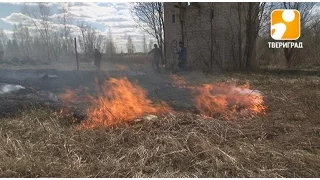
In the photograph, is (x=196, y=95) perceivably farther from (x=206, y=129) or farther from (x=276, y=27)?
(x=276, y=27)

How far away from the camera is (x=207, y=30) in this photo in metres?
19.7

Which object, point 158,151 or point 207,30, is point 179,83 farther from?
point 207,30

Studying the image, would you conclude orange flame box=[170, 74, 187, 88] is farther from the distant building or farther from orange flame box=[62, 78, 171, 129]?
the distant building

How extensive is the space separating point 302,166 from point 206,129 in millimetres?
1597

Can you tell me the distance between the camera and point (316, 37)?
2233cm

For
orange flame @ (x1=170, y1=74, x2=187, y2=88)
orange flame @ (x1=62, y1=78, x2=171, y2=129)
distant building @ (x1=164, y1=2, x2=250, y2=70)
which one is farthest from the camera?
distant building @ (x1=164, y1=2, x2=250, y2=70)

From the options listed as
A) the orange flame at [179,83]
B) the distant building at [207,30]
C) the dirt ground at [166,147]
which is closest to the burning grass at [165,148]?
the dirt ground at [166,147]

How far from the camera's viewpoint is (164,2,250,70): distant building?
741 inches

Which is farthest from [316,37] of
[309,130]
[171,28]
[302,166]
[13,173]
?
[13,173]

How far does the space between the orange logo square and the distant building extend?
2.15 m

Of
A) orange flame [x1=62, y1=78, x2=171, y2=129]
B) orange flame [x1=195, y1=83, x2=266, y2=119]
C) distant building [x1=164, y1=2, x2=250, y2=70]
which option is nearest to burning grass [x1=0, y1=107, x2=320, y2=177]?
orange flame [x1=62, y1=78, x2=171, y2=129]

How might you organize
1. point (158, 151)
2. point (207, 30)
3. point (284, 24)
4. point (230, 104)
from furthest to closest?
1. point (207, 30)
2. point (284, 24)
3. point (230, 104)
4. point (158, 151)

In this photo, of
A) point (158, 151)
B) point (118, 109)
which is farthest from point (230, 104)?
point (158, 151)

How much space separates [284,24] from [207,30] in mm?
4886
